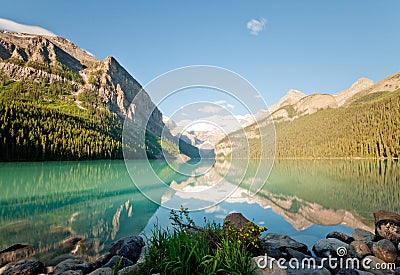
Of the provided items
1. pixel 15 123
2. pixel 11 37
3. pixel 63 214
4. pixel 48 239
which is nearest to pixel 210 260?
pixel 48 239

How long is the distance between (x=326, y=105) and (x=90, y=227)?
18835 cm

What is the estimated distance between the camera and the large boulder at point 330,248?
6501mm

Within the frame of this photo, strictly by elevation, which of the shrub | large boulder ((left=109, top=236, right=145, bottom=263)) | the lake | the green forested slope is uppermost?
the green forested slope

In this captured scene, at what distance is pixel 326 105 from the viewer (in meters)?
172

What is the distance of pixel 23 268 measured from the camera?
552 centimetres

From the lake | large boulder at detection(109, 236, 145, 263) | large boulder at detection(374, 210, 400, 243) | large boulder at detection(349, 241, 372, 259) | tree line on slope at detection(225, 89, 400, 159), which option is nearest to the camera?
large boulder at detection(349, 241, 372, 259)

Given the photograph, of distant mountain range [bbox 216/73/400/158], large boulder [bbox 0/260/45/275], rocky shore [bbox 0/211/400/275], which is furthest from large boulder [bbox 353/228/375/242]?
distant mountain range [bbox 216/73/400/158]

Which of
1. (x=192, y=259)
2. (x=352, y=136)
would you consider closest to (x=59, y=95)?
(x=352, y=136)

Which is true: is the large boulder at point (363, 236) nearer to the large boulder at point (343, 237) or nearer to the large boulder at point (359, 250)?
the large boulder at point (343, 237)

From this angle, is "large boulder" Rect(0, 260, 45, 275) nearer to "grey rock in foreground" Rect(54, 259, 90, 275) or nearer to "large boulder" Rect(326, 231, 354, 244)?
"grey rock in foreground" Rect(54, 259, 90, 275)

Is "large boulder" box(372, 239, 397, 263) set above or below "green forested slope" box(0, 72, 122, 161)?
below

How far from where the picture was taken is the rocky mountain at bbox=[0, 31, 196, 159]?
6206 cm

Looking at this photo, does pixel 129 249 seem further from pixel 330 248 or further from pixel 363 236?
pixel 363 236

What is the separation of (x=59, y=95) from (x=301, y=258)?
149 m
